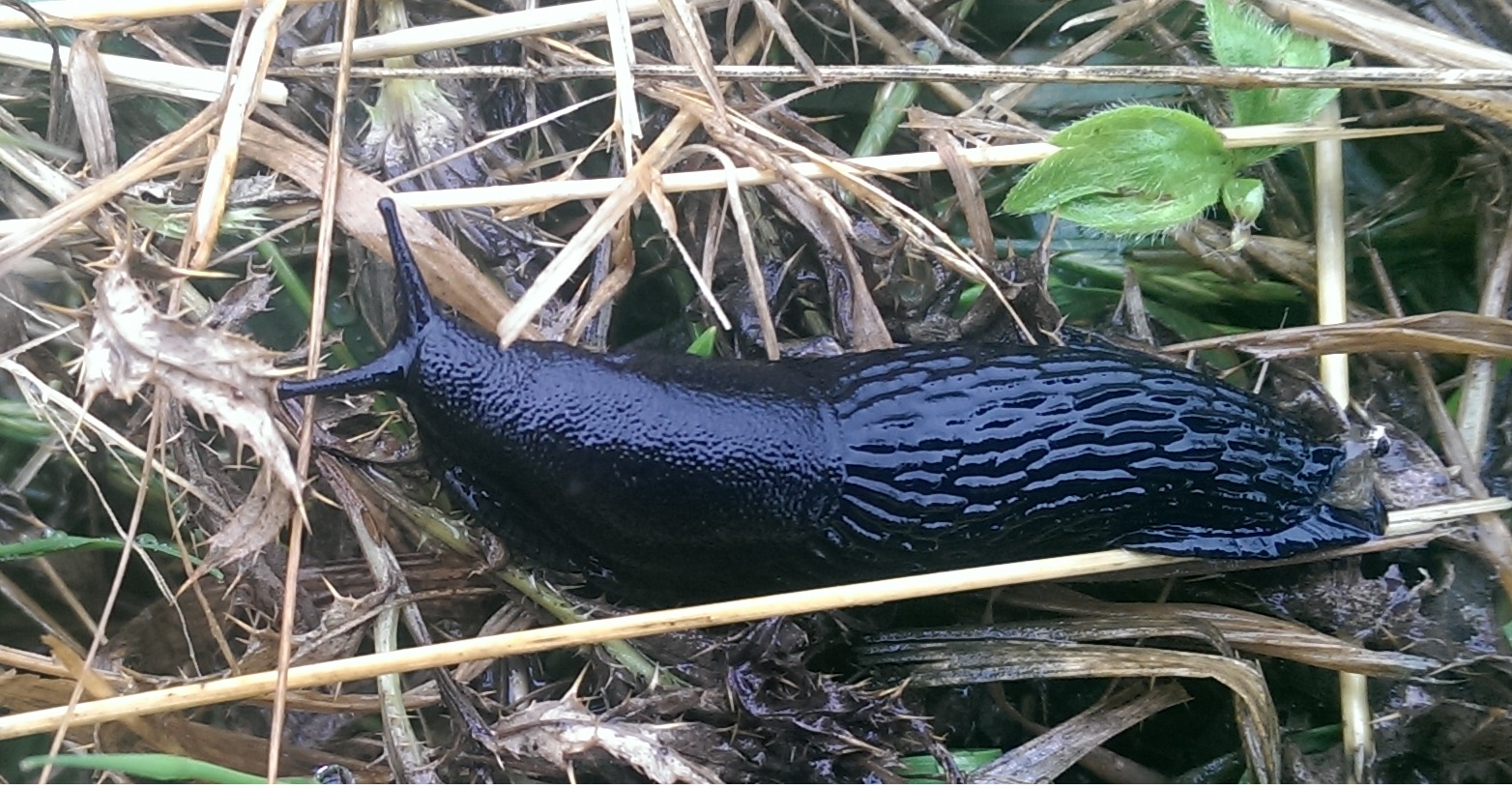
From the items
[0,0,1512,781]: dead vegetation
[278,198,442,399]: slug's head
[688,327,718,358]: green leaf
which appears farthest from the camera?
[688,327,718,358]: green leaf

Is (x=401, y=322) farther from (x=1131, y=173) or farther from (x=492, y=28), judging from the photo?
(x=1131, y=173)

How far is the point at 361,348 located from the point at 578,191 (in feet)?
2.17

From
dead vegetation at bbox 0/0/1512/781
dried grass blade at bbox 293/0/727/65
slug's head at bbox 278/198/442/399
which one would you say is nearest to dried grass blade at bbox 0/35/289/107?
dead vegetation at bbox 0/0/1512/781

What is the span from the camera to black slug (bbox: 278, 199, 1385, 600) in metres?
1.87

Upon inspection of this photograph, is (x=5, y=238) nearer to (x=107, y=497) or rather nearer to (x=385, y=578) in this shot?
(x=107, y=497)

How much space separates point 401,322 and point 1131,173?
54.9 inches

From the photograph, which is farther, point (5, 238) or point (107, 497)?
point (107, 497)

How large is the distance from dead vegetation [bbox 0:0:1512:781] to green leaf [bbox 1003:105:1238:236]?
8 centimetres

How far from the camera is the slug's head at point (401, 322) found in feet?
6.00

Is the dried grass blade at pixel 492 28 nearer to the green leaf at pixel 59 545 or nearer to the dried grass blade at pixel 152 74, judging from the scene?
the dried grass blade at pixel 152 74

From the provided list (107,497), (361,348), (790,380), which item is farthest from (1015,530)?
(107,497)

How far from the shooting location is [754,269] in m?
2.05

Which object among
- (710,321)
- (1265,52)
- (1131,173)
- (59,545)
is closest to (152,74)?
(59,545)

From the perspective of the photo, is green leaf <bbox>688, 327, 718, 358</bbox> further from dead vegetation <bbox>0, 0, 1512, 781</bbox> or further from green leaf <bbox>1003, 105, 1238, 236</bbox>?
green leaf <bbox>1003, 105, 1238, 236</bbox>
